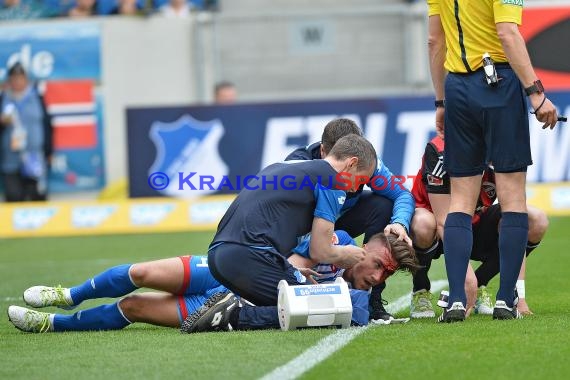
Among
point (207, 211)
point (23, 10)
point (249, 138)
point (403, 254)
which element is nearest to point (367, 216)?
point (403, 254)

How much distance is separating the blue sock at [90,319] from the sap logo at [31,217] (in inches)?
363

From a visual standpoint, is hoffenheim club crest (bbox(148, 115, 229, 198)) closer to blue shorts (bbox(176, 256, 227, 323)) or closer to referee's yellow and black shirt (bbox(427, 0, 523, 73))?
blue shorts (bbox(176, 256, 227, 323))

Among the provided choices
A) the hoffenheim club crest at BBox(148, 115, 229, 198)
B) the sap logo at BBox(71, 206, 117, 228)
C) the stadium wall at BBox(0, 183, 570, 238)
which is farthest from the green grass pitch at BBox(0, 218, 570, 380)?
the sap logo at BBox(71, 206, 117, 228)

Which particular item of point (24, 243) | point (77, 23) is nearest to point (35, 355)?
point (24, 243)

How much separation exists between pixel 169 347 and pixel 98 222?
998 centimetres

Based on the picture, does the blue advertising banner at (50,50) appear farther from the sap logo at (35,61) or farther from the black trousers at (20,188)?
the black trousers at (20,188)

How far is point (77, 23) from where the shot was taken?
18.4 m

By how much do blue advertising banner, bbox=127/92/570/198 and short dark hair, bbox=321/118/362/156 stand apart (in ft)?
26.6

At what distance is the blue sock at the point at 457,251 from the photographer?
6.78 m

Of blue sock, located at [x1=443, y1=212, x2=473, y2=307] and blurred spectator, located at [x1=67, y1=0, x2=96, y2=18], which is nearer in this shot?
blue sock, located at [x1=443, y1=212, x2=473, y2=307]

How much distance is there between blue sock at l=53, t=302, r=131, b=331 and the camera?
23.2ft

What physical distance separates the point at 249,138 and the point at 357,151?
924cm

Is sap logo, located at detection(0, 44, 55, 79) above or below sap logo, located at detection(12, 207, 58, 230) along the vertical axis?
above

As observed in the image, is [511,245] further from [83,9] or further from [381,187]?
[83,9]
